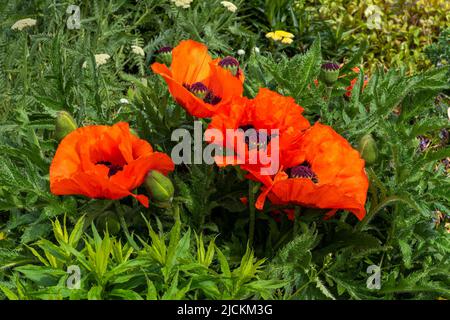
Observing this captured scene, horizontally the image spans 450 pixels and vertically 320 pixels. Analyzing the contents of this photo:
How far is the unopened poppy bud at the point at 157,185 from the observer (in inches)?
67.6

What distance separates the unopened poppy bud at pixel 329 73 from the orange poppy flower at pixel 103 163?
1.84 ft

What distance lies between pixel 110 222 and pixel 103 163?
133mm

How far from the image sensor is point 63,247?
1623mm

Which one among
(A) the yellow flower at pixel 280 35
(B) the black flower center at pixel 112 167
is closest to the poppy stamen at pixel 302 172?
(B) the black flower center at pixel 112 167

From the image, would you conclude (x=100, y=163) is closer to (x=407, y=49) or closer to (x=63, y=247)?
(x=63, y=247)

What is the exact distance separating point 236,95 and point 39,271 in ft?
1.97

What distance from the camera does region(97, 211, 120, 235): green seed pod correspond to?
5.88 feet

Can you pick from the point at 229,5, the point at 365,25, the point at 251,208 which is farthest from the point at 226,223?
the point at 365,25

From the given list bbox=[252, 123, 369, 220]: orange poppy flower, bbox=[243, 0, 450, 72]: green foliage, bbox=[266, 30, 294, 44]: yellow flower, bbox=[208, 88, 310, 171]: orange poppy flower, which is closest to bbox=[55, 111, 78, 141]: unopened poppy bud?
bbox=[208, 88, 310, 171]: orange poppy flower

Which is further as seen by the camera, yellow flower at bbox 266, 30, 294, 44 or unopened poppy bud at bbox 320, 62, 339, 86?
yellow flower at bbox 266, 30, 294, 44

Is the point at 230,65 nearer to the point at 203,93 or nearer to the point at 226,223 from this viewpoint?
the point at 203,93

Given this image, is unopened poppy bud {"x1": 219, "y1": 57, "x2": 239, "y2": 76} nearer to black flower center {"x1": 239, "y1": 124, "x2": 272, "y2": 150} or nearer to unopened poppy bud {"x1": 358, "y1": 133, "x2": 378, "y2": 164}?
black flower center {"x1": 239, "y1": 124, "x2": 272, "y2": 150}

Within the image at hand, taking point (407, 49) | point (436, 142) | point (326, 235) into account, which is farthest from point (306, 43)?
point (326, 235)

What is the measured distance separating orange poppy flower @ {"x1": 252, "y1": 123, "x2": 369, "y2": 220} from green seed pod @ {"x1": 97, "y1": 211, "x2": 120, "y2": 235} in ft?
1.09
